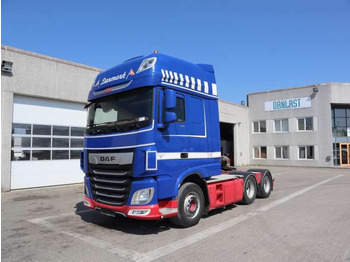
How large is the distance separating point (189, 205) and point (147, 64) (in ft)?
10.2

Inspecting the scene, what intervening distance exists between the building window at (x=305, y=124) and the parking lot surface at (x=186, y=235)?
2094cm

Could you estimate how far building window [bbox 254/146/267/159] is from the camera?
100 feet

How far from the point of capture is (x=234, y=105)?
29000 mm

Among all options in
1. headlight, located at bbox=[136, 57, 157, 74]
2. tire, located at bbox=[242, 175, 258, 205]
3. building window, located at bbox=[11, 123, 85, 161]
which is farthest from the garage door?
tire, located at bbox=[242, 175, 258, 205]

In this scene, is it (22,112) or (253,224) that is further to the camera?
(22,112)

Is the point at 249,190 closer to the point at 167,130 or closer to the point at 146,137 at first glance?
the point at 167,130

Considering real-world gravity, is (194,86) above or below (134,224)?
above

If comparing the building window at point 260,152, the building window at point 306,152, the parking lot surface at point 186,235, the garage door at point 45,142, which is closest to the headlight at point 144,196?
the parking lot surface at point 186,235

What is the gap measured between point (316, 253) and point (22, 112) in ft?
38.5

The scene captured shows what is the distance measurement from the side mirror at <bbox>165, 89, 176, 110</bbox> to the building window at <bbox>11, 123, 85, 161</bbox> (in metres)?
8.86

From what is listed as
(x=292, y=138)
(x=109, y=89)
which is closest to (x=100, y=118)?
(x=109, y=89)

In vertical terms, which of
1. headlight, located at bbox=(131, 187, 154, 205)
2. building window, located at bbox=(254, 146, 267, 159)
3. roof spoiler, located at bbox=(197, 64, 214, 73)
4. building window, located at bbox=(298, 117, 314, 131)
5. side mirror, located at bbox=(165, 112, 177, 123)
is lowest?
headlight, located at bbox=(131, 187, 154, 205)

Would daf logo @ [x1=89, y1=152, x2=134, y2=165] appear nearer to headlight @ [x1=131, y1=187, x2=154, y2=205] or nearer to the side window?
headlight @ [x1=131, y1=187, x2=154, y2=205]

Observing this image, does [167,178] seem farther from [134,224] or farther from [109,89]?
[109,89]
